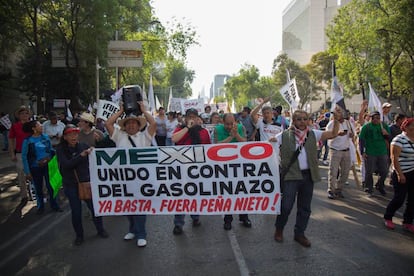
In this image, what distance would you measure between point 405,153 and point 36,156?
6196 millimetres

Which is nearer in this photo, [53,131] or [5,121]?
[53,131]

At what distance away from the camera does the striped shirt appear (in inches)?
217

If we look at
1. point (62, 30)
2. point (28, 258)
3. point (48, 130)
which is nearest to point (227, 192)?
point (28, 258)

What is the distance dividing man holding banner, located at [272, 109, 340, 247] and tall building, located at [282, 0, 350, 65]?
278 ft

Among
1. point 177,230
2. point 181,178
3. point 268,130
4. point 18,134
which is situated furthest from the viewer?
point 18,134

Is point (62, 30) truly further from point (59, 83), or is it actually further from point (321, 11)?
point (321, 11)

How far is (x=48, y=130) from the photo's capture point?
8766 millimetres

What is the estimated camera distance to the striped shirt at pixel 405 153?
18.1 ft

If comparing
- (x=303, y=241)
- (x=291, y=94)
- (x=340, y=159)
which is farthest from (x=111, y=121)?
(x=291, y=94)

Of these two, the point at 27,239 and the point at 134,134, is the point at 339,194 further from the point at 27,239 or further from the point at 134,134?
the point at 27,239

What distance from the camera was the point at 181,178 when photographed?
17.0 ft

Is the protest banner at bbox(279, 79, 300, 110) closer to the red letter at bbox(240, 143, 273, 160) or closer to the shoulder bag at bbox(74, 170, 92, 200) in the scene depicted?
the red letter at bbox(240, 143, 273, 160)

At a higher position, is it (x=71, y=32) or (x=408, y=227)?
(x=71, y=32)

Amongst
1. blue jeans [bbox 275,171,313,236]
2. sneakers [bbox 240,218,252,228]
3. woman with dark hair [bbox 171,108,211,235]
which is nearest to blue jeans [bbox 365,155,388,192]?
sneakers [bbox 240,218,252,228]
